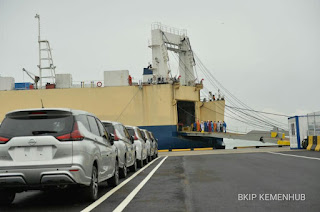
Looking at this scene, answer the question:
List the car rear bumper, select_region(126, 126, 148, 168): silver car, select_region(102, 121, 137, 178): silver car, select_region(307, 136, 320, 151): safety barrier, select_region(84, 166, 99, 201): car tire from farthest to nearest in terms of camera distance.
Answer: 1. select_region(307, 136, 320, 151): safety barrier
2. select_region(126, 126, 148, 168): silver car
3. select_region(102, 121, 137, 178): silver car
4. select_region(84, 166, 99, 201): car tire
5. the car rear bumper

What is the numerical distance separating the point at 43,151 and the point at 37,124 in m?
0.50

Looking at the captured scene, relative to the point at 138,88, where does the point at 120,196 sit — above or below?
below

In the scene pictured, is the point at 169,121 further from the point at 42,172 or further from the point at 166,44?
the point at 42,172

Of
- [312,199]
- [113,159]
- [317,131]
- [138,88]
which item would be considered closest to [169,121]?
[138,88]

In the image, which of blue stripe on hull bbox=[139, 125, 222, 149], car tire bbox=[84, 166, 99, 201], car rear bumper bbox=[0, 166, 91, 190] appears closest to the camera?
car rear bumper bbox=[0, 166, 91, 190]

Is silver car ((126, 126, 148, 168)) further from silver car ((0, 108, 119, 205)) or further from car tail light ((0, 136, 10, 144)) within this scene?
car tail light ((0, 136, 10, 144))

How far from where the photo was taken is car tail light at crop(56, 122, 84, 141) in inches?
272

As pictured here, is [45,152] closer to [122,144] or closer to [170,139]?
Result: [122,144]

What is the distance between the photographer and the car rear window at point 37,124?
694cm

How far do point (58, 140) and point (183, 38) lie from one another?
4453cm

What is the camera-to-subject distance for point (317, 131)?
26125 millimetres

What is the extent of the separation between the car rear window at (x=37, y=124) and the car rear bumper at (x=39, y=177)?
618 mm

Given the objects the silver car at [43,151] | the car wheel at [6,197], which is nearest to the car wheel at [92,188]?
the silver car at [43,151]

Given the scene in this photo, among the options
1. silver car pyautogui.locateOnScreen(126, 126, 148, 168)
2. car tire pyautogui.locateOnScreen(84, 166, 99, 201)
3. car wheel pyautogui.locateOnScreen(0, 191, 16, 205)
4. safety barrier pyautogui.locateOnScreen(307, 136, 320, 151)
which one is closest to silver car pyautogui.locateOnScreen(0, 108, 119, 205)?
car tire pyautogui.locateOnScreen(84, 166, 99, 201)
